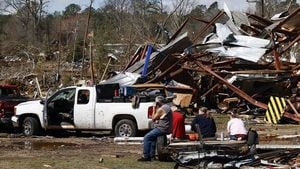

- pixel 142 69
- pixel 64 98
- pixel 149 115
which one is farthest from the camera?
pixel 142 69

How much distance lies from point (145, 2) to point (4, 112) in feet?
187

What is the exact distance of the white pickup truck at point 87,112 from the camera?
1831 cm

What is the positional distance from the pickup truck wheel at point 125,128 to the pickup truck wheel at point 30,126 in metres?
3.03

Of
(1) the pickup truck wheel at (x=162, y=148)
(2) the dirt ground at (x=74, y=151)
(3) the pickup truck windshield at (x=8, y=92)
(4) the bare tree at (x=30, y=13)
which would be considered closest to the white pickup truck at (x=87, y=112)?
(2) the dirt ground at (x=74, y=151)

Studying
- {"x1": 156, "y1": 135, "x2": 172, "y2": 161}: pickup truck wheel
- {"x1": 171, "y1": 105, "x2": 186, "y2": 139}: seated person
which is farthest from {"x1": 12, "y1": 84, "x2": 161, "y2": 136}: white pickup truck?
{"x1": 156, "y1": 135, "x2": 172, "y2": 161}: pickup truck wheel

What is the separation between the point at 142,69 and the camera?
2553 cm

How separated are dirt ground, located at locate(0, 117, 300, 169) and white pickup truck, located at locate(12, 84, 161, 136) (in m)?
0.43

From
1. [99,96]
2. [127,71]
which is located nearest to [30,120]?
[99,96]

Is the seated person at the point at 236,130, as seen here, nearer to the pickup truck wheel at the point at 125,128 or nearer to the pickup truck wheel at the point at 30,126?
the pickup truck wheel at the point at 125,128

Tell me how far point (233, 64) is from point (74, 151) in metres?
12.8

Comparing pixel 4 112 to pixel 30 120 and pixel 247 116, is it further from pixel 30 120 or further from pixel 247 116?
pixel 247 116

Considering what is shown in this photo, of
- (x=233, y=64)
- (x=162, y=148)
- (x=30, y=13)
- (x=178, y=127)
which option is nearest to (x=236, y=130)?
(x=178, y=127)

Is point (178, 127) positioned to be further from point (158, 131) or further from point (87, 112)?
point (87, 112)

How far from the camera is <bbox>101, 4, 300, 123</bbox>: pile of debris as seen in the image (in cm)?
2498
